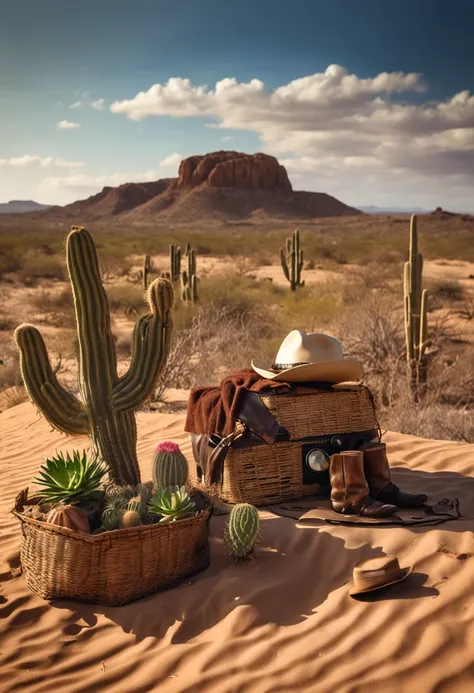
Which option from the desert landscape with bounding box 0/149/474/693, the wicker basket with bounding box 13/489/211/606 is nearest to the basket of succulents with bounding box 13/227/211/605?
the wicker basket with bounding box 13/489/211/606

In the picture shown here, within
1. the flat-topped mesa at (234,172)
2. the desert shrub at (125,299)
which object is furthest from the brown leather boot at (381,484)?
the flat-topped mesa at (234,172)

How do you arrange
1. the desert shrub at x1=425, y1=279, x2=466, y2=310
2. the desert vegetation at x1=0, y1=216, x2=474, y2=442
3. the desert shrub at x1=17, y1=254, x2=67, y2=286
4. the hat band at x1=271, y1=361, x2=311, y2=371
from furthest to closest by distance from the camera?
the desert shrub at x1=17, y1=254, x2=67, y2=286, the desert shrub at x1=425, y1=279, x2=466, y2=310, the desert vegetation at x1=0, y1=216, x2=474, y2=442, the hat band at x1=271, y1=361, x2=311, y2=371

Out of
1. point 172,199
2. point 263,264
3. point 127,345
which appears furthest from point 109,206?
point 127,345

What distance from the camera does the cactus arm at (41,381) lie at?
5.24m

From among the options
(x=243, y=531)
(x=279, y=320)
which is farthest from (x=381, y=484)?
(x=279, y=320)

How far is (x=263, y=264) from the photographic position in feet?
111

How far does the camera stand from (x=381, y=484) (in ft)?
16.3

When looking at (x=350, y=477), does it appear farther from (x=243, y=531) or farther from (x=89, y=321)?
(x=89, y=321)

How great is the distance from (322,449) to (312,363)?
0.64 m

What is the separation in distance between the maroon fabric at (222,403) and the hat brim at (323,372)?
0.27 feet

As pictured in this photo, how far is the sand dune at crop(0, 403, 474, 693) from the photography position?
11.0ft

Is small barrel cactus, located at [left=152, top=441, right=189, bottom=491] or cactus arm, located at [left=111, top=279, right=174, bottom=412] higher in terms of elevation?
cactus arm, located at [left=111, top=279, right=174, bottom=412]

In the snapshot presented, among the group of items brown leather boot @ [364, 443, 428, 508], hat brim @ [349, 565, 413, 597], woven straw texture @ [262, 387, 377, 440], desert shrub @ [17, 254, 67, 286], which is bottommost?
hat brim @ [349, 565, 413, 597]

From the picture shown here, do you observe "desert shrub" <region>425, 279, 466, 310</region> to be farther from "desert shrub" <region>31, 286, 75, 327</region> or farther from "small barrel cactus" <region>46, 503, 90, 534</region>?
"small barrel cactus" <region>46, 503, 90, 534</region>
